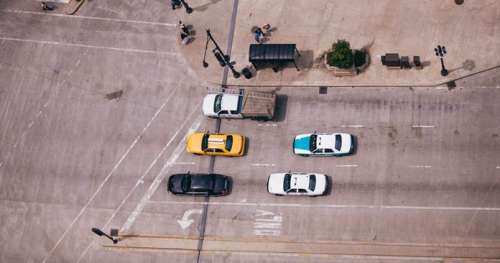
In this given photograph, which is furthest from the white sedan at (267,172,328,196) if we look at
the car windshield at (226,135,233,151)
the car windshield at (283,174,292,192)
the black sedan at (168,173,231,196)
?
the car windshield at (226,135,233,151)

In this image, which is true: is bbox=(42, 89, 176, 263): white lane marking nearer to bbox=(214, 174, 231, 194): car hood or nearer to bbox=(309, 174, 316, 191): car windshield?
bbox=(214, 174, 231, 194): car hood

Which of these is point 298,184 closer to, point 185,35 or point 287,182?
point 287,182

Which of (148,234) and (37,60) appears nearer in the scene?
(148,234)

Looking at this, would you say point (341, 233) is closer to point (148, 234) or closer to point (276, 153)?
point (276, 153)

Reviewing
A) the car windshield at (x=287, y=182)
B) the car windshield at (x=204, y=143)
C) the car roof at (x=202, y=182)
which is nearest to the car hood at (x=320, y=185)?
the car windshield at (x=287, y=182)

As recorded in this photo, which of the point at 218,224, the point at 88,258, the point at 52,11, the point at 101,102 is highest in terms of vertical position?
the point at 52,11

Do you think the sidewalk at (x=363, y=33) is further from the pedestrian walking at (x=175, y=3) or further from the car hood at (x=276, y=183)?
the car hood at (x=276, y=183)

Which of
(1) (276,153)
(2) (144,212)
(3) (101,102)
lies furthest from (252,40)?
(2) (144,212)
